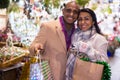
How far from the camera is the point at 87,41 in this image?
88.8 inches

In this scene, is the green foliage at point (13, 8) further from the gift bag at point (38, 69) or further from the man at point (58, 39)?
the gift bag at point (38, 69)

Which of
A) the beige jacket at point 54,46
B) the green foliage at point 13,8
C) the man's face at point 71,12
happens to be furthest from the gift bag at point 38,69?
the green foliage at point 13,8

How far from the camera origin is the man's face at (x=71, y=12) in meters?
2.32

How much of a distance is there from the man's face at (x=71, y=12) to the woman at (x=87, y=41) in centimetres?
6

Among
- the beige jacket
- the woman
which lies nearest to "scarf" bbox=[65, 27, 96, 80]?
the woman

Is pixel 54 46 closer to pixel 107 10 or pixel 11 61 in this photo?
pixel 11 61

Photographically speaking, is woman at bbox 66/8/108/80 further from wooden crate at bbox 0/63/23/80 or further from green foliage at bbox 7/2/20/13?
green foliage at bbox 7/2/20/13

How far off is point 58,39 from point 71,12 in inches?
11.0

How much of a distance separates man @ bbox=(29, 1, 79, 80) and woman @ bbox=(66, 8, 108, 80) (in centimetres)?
8

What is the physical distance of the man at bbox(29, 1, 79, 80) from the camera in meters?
2.34

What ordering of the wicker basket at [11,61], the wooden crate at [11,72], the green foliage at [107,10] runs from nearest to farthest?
the wicker basket at [11,61], the wooden crate at [11,72], the green foliage at [107,10]

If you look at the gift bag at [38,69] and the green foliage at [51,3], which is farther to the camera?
the green foliage at [51,3]

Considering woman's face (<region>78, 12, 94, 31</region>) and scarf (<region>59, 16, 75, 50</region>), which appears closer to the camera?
woman's face (<region>78, 12, 94, 31</region>)

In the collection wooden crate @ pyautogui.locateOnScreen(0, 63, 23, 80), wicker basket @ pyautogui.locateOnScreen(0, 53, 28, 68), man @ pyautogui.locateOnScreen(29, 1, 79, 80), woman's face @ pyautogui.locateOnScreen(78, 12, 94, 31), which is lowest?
wooden crate @ pyautogui.locateOnScreen(0, 63, 23, 80)
